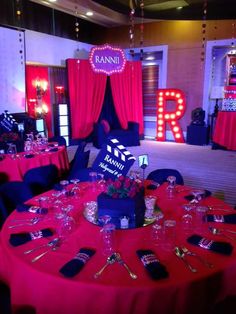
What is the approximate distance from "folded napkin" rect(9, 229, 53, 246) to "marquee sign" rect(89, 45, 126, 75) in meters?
5.34

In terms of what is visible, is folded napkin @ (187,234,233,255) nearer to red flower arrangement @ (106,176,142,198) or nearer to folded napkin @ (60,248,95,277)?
red flower arrangement @ (106,176,142,198)

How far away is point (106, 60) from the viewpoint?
682 centimetres

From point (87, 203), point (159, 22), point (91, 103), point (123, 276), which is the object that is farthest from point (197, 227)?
point (159, 22)

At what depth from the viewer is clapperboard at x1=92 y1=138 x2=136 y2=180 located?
252 cm

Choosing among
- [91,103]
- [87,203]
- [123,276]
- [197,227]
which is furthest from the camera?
[91,103]

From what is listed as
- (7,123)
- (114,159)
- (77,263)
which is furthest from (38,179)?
(7,123)

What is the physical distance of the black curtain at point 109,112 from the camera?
30.8 feet

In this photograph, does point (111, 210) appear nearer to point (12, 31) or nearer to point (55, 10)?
point (12, 31)

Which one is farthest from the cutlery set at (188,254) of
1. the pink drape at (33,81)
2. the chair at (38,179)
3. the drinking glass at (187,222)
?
the pink drape at (33,81)

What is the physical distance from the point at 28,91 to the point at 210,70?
207 inches

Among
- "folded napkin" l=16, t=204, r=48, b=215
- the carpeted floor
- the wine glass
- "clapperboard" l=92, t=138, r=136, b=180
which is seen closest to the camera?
"folded napkin" l=16, t=204, r=48, b=215

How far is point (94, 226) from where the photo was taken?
2021 mm

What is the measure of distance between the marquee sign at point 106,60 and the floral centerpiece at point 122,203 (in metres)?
5.13

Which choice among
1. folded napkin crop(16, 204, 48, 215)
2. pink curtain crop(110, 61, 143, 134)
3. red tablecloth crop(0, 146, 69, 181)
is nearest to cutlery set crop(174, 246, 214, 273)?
folded napkin crop(16, 204, 48, 215)
